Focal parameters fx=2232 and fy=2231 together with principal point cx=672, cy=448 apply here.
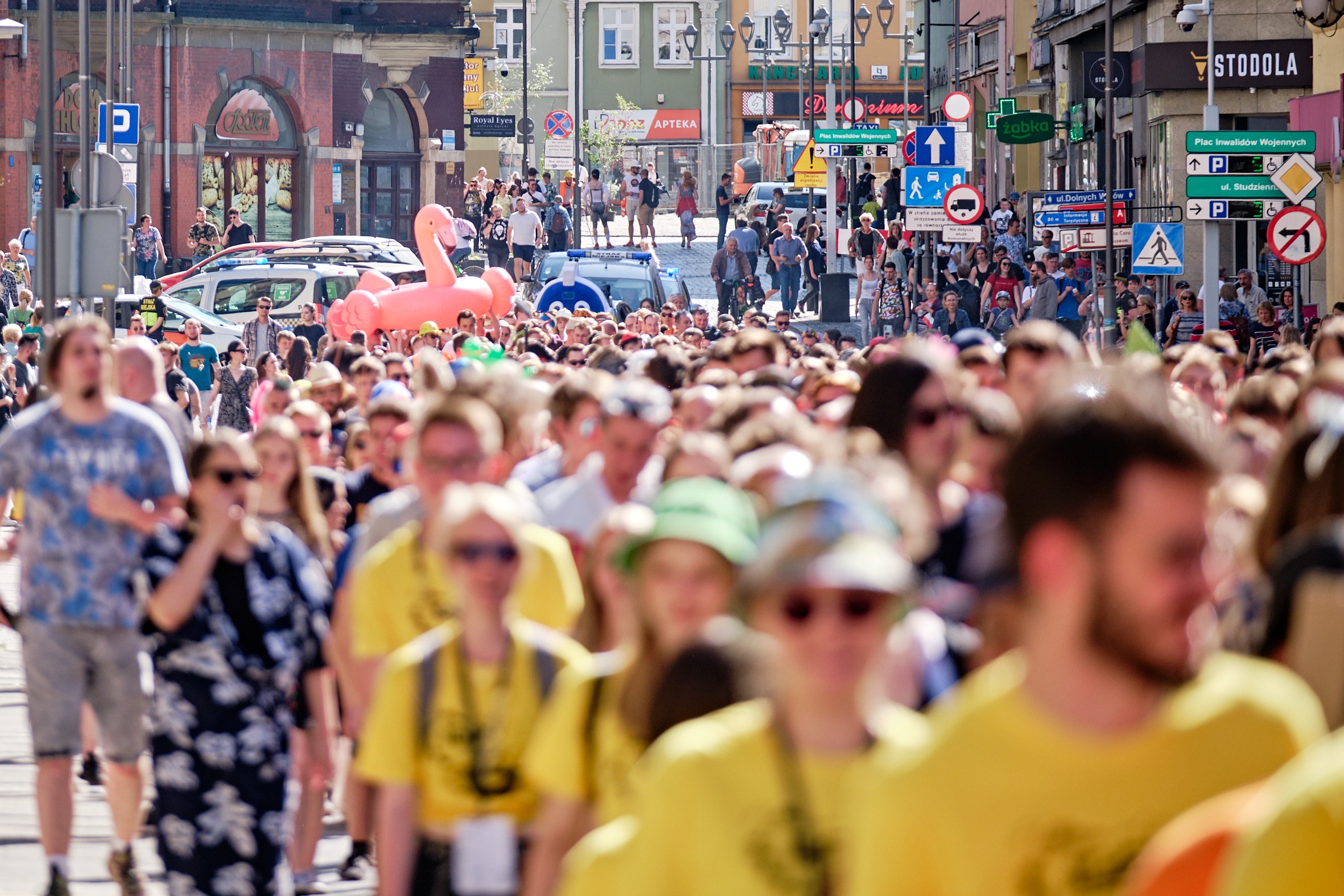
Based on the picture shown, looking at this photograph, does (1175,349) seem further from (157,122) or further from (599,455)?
(157,122)

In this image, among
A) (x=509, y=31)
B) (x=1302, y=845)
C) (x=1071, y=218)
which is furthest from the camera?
(x=509, y=31)

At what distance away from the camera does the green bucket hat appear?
4031 millimetres

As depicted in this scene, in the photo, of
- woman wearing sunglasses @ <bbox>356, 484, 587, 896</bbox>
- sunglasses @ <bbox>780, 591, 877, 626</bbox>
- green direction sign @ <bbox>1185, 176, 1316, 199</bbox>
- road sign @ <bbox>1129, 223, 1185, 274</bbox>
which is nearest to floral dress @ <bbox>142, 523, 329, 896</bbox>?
woman wearing sunglasses @ <bbox>356, 484, 587, 896</bbox>

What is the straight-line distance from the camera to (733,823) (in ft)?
10.7

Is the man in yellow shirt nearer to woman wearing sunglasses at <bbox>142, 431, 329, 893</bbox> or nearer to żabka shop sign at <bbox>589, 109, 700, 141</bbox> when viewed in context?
woman wearing sunglasses at <bbox>142, 431, 329, 893</bbox>

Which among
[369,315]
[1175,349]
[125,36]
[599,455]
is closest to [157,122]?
[125,36]

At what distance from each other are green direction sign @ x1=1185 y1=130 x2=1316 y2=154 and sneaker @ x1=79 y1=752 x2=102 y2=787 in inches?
669

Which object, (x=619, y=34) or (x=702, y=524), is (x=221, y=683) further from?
(x=619, y=34)

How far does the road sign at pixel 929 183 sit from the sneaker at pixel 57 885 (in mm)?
24250

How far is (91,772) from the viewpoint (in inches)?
386

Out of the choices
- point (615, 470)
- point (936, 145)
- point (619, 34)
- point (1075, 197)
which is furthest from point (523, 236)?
point (619, 34)

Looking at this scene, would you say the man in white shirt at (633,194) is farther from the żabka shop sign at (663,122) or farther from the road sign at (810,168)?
the żabka shop sign at (663,122)

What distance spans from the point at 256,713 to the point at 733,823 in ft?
11.1

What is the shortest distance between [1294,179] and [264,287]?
44.8 feet
